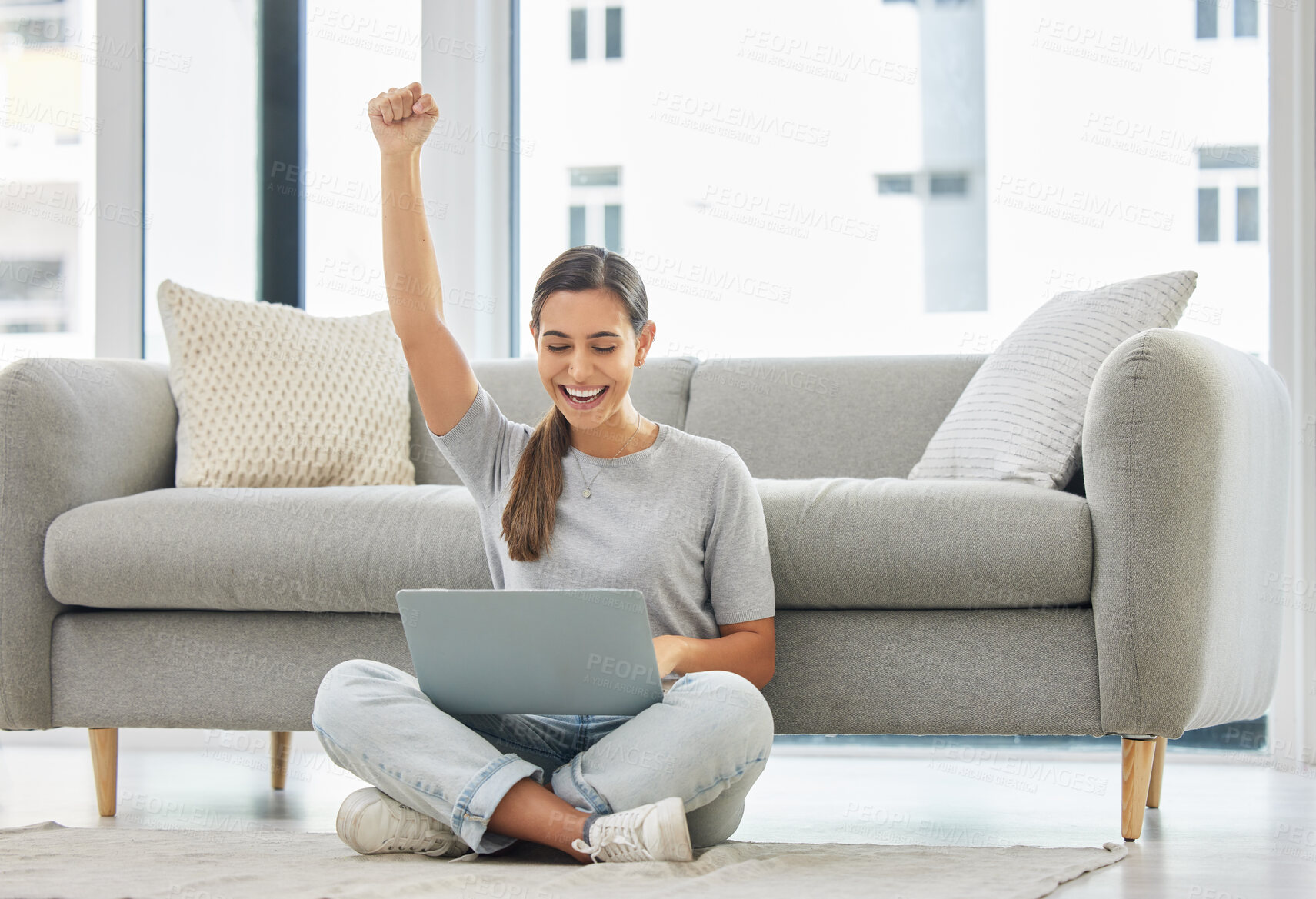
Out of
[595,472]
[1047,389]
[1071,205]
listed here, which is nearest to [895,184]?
[1071,205]

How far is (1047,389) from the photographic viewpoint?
73.7 inches

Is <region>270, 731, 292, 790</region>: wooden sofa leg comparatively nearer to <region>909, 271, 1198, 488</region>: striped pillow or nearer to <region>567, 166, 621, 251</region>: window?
<region>909, 271, 1198, 488</region>: striped pillow

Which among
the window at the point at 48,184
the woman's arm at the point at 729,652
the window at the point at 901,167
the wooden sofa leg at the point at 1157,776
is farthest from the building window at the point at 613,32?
the wooden sofa leg at the point at 1157,776

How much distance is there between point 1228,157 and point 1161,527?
1.44 m

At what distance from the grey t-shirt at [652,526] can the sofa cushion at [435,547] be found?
5.8 inches

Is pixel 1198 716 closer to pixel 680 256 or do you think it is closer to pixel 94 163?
Answer: pixel 680 256

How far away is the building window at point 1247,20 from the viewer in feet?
8.44

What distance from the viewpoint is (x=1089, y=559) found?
1.57 m

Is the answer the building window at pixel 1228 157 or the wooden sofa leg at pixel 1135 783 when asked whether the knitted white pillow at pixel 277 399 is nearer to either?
the wooden sofa leg at pixel 1135 783

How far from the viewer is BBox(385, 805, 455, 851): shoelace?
52.0 inches

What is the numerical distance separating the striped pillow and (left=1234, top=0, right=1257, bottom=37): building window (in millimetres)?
988

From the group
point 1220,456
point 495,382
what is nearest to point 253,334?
point 495,382

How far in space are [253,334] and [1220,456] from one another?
1686 millimetres

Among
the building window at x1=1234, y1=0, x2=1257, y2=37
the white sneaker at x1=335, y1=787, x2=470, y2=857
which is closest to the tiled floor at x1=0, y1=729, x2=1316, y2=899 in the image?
the white sneaker at x1=335, y1=787, x2=470, y2=857
